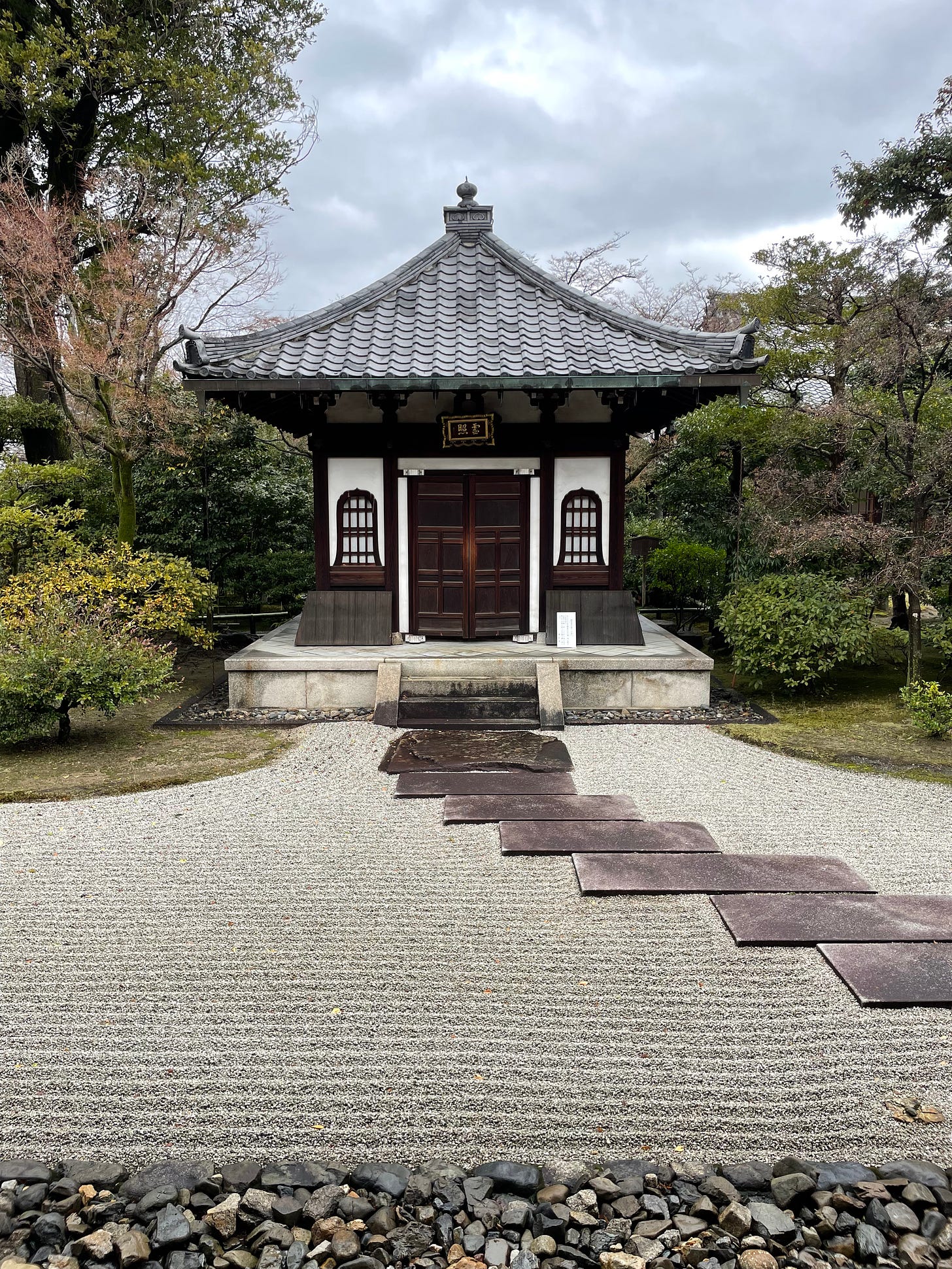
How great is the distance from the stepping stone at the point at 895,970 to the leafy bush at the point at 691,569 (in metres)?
9.67

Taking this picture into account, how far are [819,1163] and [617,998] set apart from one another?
1018mm

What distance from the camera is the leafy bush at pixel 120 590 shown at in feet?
28.4

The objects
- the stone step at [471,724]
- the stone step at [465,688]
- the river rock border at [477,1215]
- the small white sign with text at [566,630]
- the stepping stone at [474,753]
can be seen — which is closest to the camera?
the river rock border at [477,1215]

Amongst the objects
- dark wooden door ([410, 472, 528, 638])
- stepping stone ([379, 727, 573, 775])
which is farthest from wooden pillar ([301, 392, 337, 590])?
stepping stone ([379, 727, 573, 775])

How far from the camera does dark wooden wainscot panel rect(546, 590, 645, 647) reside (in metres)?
10.5

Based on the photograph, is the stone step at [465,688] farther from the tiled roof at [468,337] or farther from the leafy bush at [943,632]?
the leafy bush at [943,632]

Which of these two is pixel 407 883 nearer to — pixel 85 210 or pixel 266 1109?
pixel 266 1109

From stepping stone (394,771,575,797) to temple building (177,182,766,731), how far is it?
3148 mm

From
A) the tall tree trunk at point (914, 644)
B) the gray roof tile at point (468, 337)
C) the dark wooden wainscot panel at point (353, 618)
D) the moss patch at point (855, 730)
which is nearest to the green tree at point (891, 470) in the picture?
the tall tree trunk at point (914, 644)

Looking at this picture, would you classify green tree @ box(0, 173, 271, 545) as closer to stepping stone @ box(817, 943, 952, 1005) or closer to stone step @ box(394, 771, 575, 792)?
stone step @ box(394, 771, 575, 792)

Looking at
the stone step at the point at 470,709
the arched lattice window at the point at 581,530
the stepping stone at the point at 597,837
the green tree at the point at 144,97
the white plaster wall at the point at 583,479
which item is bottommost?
the stepping stone at the point at 597,837

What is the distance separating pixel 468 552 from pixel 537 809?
5124mm

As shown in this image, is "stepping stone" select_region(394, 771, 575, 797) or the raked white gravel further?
"stepping stone" select_region(394, 771, 575, 797)

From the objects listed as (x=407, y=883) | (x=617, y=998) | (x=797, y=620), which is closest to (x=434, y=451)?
(x=797, y=620)
